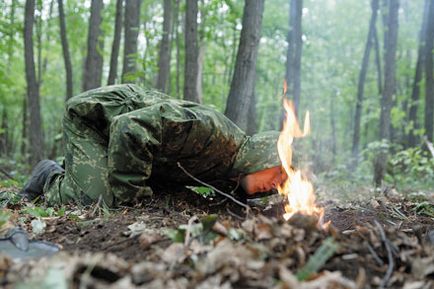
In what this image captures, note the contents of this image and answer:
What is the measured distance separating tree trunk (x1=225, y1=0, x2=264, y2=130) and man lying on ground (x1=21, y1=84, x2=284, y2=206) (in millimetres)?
1728

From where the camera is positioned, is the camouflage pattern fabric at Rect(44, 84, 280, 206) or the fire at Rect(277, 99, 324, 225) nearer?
the fire at Rect(277, 99, 324, 225)

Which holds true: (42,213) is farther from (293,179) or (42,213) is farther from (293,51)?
(293,51)

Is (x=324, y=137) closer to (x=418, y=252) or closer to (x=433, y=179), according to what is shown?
(x=433, y=179)

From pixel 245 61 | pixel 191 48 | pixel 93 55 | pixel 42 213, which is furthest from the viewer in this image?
pixel 93 55

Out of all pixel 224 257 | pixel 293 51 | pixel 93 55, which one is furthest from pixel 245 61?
pixel 293 51

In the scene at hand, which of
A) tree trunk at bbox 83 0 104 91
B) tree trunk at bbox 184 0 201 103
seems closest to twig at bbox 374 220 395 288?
tree trunk at bbox 184 0 201 103

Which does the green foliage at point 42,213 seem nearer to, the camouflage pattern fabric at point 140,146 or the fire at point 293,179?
the camouflage pattern fabric at point 140,146

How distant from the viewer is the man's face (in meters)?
4.00

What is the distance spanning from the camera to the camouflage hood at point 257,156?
398 centimetres

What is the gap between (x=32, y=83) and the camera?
8234 mm

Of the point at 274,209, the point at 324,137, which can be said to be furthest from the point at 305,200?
the point at 324,137

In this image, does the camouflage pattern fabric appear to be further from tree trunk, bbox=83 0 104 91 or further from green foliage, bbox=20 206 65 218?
tree trunk, bbox=83 0 104 91

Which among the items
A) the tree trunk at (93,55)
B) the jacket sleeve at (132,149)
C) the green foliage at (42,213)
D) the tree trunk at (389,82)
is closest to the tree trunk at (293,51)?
the tree trunk at (389,82)

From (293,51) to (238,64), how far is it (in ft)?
28.4
